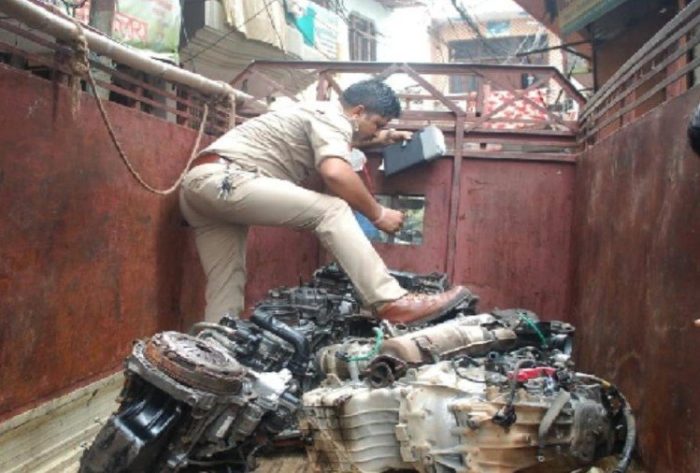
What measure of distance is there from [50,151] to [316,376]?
1.78 m

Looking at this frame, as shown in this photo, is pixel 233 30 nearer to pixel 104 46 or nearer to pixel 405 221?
pixel 405 221

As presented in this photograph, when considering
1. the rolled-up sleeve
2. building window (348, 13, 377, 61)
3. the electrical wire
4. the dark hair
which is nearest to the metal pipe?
the rolled-up sleeve

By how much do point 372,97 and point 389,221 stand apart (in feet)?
2.98

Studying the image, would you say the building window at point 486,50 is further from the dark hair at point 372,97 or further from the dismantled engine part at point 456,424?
the dismantled engine part at point 456,424

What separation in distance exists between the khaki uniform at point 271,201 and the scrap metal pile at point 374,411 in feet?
2.59

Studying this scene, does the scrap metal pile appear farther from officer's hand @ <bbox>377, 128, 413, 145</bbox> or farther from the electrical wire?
the electrical wire

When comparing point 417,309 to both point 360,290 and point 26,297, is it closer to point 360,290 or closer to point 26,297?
point 360,290

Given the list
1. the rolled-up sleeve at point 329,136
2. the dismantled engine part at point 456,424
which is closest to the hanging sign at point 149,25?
the rolled-up sleeve at point 329,136

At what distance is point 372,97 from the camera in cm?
428

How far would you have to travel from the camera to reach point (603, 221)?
4137mm

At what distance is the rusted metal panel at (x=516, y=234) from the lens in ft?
18.5

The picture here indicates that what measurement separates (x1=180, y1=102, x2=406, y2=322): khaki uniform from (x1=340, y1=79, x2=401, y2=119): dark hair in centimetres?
17

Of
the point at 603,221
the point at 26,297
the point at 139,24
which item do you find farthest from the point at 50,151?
the point at 139,24

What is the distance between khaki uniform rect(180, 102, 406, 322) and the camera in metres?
3.71
